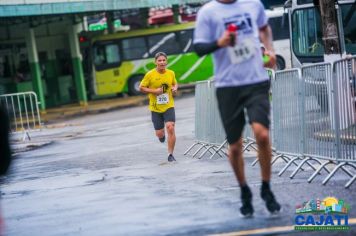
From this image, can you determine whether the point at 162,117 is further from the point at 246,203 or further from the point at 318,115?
the point at 246,203

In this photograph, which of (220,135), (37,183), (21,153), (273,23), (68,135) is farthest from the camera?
(273,23)

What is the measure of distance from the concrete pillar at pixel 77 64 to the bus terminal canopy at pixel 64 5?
10.3 feet

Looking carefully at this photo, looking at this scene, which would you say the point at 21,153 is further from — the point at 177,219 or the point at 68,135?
the point at 177,219

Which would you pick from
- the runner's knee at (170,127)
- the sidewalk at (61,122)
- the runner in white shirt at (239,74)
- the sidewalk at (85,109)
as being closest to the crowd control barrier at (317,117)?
the runner in white shirt at (239,74)

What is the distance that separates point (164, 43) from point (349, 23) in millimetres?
19407

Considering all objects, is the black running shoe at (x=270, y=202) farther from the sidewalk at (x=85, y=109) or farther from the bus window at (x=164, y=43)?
the bus window at (x=164, y=43)

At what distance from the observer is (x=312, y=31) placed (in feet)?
61.2

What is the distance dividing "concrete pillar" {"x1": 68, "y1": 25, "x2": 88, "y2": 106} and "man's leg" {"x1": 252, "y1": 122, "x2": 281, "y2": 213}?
28.0 meters

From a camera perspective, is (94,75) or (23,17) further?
(94,75)

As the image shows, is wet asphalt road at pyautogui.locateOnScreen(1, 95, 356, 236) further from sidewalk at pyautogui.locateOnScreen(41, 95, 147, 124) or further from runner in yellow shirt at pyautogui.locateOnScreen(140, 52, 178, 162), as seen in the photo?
sidewalk at pyautogui.locateOnScreen(41, 95, 147, 124)

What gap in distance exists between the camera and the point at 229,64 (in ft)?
22.4

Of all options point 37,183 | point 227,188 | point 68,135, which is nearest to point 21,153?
point 68,135

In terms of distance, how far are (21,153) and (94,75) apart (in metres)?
18.3

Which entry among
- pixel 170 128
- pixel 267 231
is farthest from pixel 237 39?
pixel 170 128
